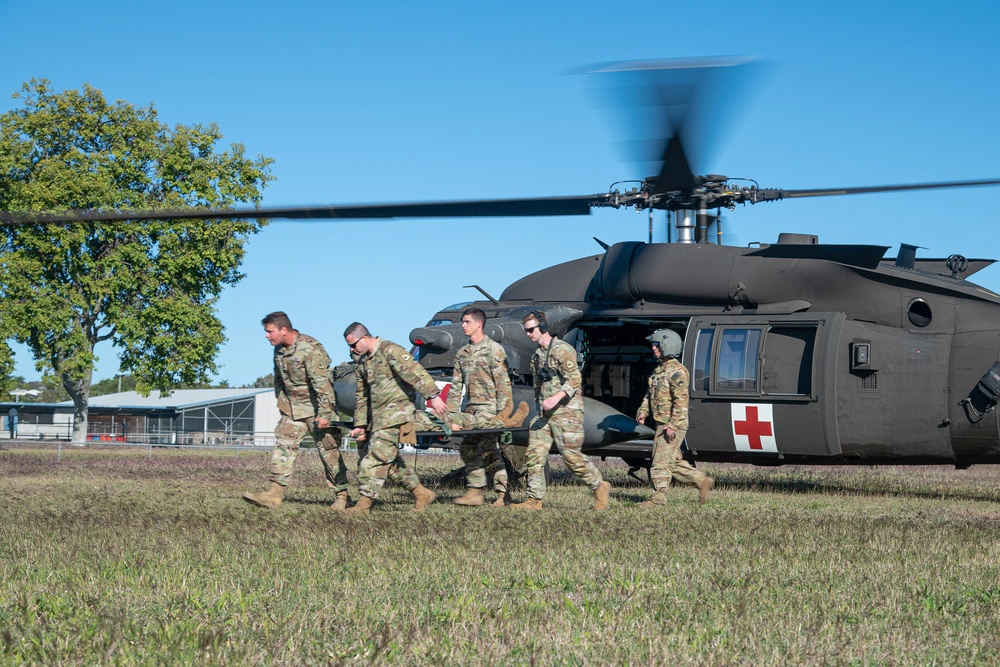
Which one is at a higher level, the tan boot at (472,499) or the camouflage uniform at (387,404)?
the camouflage uniform at (387,404)

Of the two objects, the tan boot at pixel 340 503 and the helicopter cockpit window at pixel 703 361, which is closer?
the tan boot at pixel 340 503

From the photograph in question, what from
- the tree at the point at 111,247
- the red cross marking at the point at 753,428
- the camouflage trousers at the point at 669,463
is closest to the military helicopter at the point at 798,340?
the red cross marking at the point at 753,428

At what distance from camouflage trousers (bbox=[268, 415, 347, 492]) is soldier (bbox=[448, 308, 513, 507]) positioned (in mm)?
1251

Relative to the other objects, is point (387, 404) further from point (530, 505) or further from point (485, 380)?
point (530, 505)

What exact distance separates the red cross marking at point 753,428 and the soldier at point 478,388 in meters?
3.12

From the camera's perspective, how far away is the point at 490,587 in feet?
19.7

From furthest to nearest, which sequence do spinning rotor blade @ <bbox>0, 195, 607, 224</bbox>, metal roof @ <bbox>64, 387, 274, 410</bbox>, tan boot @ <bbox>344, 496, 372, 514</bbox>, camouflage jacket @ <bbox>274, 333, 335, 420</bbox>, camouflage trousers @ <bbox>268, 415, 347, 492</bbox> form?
metal roof @ <bbox>64, 387, 274, 410</bbox> → camouflage trousers @ <bbox>268, 415, 347, 492</bbox> → camouflage jacket @ <bbox>274, 333, 335, 420</bbox> → tan boot @ <bbox>344, 496, 372, 514</bbox> → spinning rotor blade @ <bbox>0, 195, 607, 224</bbox>

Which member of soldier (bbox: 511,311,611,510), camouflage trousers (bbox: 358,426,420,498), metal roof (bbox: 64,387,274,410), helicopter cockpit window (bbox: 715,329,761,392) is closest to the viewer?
camouflage trousers (bbox: 358,426,420,498)

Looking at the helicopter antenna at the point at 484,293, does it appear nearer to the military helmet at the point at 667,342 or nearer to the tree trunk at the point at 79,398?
the military helmet at the point at 667,342

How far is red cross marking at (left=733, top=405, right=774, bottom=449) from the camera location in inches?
504

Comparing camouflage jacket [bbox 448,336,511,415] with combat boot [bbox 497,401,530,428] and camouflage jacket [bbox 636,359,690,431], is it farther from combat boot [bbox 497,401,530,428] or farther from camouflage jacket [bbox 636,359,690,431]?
camouflage jacket [bbox 636,359,690,431]

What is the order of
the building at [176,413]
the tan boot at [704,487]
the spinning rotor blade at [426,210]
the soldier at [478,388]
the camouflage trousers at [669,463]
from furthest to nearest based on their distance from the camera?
the building at [176,413], the tan boot at [704,487], the camouflage trousers at [669,463], the soldier at [478,388], the spinning rotor blade at [426,210]

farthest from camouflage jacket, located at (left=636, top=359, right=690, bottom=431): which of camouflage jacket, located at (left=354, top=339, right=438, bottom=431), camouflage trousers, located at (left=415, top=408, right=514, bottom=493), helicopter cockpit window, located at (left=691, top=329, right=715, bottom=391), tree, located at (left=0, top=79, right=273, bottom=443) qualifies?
tree, located at (left=0, top=79, right=273, bottom=443)

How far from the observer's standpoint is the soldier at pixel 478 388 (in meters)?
11.3
